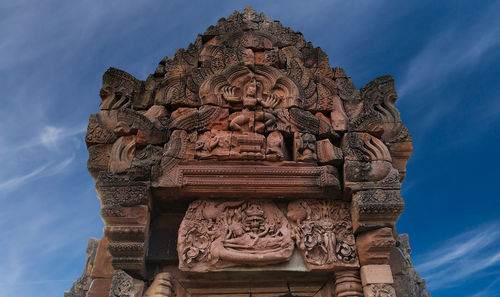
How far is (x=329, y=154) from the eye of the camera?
4281 mm

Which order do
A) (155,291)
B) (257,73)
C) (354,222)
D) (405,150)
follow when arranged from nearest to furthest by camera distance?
(155,291) → (354,222) → (405,150) → (257,73)

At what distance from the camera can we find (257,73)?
5.08m

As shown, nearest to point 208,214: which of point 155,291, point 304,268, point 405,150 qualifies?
point 155,291

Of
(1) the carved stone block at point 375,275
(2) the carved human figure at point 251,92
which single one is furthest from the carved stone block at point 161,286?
(2) the carved human figure at point 251,92

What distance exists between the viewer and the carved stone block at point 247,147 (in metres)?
4.21

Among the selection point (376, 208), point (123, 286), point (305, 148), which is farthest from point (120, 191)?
point (376, 208)

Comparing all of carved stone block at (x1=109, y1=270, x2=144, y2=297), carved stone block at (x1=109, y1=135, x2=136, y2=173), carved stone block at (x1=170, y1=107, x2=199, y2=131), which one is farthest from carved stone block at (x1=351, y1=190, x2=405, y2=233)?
carved stone block at (x1=109, y1=135, x2=136, y2=173)

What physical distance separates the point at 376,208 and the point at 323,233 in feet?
2.22

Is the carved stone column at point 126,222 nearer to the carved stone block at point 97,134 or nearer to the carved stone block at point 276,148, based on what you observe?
the carved stone block at point 97,134

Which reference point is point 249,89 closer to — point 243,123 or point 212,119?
point 243,123

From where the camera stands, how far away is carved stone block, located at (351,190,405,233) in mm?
3854

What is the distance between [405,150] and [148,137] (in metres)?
3.44

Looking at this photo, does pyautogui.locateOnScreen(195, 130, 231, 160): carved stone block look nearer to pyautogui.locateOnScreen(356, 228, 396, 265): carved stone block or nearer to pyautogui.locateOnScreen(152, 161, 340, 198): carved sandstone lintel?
pyautogui.locateOnScreen(152, 161, 340, 198): carved sandstone lintel

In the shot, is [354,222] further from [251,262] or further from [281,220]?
[251,262]
